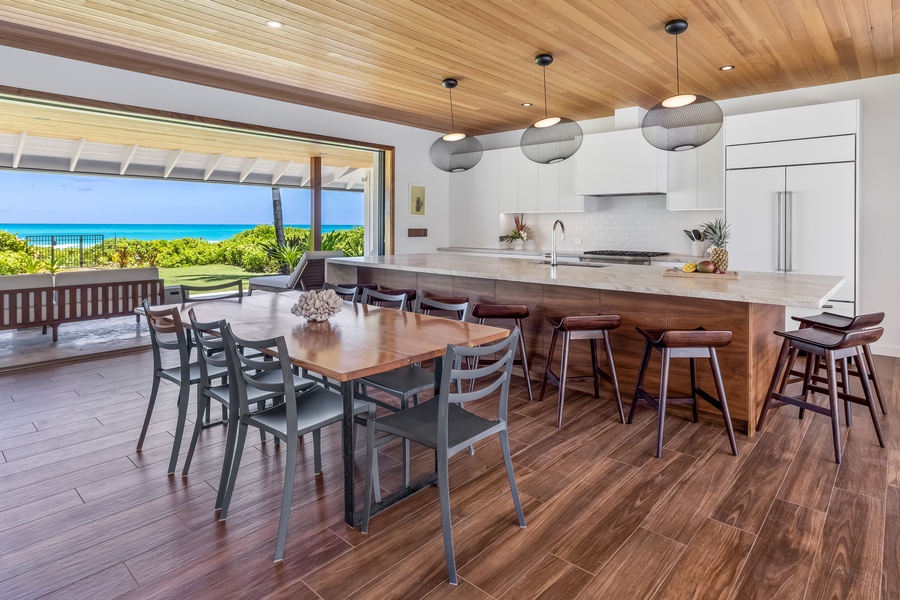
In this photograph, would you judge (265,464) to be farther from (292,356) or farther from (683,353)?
(683,353)

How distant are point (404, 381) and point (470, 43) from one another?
2726 millimetres

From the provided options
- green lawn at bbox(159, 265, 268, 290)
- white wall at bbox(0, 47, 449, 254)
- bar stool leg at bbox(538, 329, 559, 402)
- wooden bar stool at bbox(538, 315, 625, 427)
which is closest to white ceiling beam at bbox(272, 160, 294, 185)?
green lawn at bbox(159, 265, 268, 290)

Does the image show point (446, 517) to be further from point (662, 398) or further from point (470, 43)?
point (470, 43)

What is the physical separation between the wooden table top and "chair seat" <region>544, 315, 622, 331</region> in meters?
0.80

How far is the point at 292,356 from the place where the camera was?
7.06ft

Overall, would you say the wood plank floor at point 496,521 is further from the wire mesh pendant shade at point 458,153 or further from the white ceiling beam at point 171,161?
the white ceiling beam at point 171,161

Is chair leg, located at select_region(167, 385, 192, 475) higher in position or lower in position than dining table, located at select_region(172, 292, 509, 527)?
lower

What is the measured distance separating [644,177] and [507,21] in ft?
9.94

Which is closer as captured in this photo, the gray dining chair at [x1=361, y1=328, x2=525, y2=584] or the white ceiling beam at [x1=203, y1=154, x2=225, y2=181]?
the gray dining chair at [x1=361, y1=328, x2=525, y2=584]

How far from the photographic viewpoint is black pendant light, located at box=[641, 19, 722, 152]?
3.19m

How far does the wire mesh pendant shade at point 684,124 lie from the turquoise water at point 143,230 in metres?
12.3

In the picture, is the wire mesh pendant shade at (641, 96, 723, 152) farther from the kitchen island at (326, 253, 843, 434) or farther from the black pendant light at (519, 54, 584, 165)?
the kitchen island at (326, 253, 843, 434)

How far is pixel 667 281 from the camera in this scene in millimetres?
3428

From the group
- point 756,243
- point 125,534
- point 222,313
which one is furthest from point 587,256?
point 125,534
